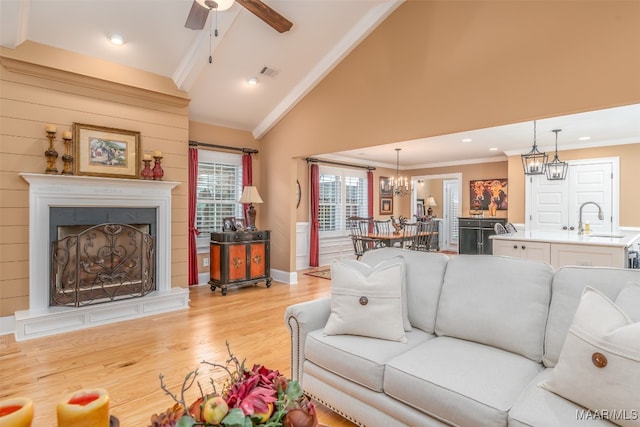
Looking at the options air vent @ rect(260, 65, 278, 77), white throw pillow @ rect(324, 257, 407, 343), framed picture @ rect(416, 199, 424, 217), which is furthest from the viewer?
framed picture @ rect(416, 199, 424, 217)

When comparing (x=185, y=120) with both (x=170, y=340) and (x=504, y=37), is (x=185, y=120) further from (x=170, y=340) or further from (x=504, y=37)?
(x=504, y=37)

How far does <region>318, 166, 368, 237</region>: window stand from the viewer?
7.79m

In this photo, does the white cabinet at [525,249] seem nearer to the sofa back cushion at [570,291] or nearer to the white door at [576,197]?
the sofa back cushion at [570,291]

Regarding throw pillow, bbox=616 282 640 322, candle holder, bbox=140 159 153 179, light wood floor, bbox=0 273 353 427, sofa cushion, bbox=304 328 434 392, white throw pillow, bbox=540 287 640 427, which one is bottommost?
light wood floor, bbox=0 273 353 427

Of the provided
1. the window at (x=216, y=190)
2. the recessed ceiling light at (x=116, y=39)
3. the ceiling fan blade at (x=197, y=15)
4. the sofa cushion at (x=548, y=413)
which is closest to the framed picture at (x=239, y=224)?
the window at (x=216, y=190)

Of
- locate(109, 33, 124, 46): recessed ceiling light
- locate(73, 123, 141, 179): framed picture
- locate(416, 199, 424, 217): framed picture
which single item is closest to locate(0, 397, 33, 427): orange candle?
locate(73, 123, 141, 179): framed picture

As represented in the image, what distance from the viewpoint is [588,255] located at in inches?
148

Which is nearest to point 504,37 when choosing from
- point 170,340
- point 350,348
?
point 350,348

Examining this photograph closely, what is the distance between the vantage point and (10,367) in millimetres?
2750

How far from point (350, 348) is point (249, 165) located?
459cm

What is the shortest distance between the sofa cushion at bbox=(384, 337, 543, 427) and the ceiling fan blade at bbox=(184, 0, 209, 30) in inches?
115

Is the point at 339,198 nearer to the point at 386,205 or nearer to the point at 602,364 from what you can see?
the point at 386,205

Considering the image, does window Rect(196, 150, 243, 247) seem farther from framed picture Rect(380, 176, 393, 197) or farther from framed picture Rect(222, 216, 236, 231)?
framed picture Rect(380, 176, 393, 197)

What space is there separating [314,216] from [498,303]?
17.8ft
